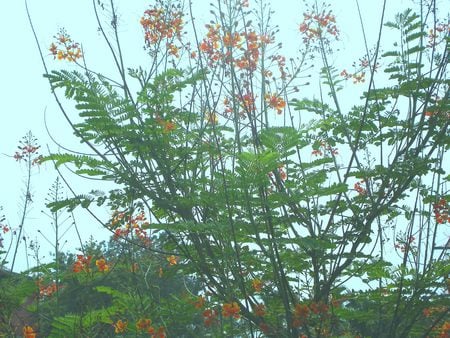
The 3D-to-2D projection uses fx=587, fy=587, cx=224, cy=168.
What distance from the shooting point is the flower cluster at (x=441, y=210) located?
352 cm

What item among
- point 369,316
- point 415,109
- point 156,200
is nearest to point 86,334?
point 156,200

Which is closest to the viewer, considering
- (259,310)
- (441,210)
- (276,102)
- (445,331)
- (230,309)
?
(230,309)

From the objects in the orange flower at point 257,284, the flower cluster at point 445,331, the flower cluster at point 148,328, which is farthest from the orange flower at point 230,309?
the flower cluster at point 445,331

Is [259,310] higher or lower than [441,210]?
lower

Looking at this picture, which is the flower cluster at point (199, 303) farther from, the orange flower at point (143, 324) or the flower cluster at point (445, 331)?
the flower cluster at point (445, 331)

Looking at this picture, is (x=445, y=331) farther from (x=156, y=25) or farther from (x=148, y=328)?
(x=156, y=25)

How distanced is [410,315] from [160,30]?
265cm

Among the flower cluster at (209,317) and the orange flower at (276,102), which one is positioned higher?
the orange flower at (276,102)

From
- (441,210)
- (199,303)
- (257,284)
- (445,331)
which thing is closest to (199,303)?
(199,303)

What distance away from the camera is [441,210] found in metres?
3.90

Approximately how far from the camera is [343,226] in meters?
3.23

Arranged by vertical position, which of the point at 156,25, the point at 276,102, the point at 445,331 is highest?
the point at 156,25

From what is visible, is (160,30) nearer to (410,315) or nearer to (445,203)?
(445,203)

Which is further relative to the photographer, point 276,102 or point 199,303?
point 276,102
